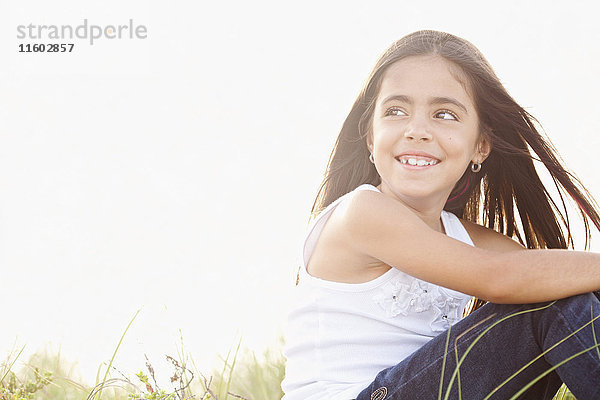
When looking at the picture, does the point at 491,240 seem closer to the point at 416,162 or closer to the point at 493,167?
the point at 493,167

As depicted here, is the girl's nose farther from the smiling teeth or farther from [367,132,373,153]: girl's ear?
[367,132,373,153]: girl's ear

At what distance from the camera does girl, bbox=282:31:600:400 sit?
81.1 inches

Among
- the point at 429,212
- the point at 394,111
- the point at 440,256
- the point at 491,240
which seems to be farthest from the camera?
the point at 491,240

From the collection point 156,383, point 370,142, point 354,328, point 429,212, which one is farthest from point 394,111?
point 156,383

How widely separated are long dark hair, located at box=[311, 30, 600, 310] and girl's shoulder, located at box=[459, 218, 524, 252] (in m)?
0.11

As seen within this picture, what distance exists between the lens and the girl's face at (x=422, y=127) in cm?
251

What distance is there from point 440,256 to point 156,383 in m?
1.02

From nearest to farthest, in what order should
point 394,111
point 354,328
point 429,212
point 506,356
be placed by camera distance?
point 506,356
point 354,328
point 394,111
point 429,212

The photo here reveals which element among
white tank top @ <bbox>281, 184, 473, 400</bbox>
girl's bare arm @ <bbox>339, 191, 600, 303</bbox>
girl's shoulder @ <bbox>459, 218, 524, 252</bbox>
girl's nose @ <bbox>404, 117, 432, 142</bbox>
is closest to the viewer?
girl's bare arm @ <bbox>339, 191, 600, 303</bbox>

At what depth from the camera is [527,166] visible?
9.65 ft

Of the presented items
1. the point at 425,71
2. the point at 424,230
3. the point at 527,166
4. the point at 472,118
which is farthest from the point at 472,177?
the point at 424,230

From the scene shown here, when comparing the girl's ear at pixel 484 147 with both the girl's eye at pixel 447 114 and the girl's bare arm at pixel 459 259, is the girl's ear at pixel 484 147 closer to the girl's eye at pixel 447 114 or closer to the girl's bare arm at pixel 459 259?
the girl's eye at pixel 447 114

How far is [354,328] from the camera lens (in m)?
2.37

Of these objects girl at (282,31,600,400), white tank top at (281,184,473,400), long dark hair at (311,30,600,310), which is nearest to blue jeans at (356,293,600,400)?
girl at (282,31,600,400)
